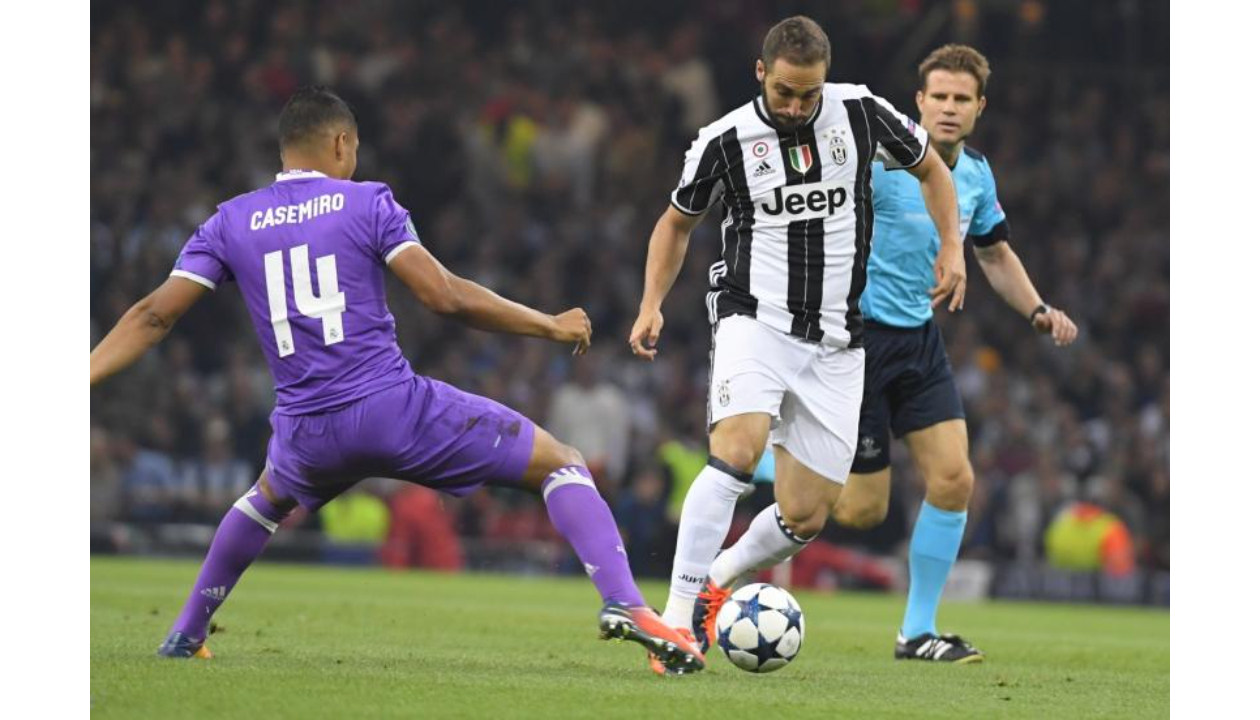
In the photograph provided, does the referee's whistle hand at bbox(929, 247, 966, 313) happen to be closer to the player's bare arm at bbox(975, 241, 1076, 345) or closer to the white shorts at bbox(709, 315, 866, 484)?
the white shorts at bbox(709, 315, 866, 484)

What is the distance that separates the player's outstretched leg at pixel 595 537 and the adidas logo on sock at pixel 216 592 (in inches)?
43.5

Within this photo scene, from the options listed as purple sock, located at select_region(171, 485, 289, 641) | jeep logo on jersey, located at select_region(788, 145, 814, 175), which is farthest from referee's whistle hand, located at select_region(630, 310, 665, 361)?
purple sock, located at select_region(171, 485, 289, 641)

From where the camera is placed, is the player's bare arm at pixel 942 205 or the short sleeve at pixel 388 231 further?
the player's bare arm at pixel 942 205

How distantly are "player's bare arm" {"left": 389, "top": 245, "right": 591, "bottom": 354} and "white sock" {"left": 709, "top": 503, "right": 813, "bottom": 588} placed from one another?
5.21 ft

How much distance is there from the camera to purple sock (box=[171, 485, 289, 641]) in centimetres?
646

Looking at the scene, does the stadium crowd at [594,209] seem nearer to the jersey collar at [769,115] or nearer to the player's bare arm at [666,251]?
the player's bare arm at [666,251]

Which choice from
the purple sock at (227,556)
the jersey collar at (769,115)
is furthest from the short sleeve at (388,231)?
the jersey collar at (769,115)

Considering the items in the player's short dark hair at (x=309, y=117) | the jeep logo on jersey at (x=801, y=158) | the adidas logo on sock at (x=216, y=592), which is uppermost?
the player's short dark hair at (x=309, y=117)

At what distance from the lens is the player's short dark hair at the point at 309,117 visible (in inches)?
247

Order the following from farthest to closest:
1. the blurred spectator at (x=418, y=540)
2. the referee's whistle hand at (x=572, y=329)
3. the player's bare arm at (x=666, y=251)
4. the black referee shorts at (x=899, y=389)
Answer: the blurred spectator at (x=418, y=540), the black referee shorts at (x=899, y=389), the player's bare arm at (x=666, y=251), the referee's whistle hand at (x=572, y=329)

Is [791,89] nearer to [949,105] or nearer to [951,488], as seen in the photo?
[949,105]

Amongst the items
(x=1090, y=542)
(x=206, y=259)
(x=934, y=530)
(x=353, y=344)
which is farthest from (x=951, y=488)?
(x=1090, y=542)

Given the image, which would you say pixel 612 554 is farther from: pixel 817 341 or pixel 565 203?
pixel 565 203

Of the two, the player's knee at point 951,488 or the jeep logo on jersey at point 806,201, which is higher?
the jeep logo on jersey at point 806,201
